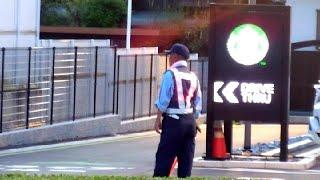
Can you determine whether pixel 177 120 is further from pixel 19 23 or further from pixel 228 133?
pixel 19 23

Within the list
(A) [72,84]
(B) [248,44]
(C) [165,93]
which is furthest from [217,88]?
(A) [72,84]

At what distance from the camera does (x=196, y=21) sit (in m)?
36.7

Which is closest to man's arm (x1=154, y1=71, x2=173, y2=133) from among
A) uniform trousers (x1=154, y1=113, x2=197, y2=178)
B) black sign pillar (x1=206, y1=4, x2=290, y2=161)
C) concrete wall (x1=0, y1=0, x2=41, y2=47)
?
uniform trousers (x1=154, y1=113, x2=197, y2=178)

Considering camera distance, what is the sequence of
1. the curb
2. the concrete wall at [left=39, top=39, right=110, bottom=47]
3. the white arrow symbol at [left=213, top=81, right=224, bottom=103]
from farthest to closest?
the concrete wall at [left=39, top=39, right=110, bottom=47] < the white arrow symbol at [left=213, top=81, right=224, bottom=103] < the curb

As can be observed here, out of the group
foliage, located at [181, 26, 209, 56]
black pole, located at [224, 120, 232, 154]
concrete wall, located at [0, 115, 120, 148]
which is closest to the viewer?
black pole, located at [224, 120, 232, 154]

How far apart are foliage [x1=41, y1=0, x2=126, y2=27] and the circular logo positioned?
2385 cm

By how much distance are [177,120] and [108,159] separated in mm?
6629

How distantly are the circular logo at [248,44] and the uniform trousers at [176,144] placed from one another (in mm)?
4954

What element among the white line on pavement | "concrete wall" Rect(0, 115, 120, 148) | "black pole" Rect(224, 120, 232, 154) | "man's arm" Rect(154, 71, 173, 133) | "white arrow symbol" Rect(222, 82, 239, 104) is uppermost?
"man's arm" Rect(154, 71, 173, 133)

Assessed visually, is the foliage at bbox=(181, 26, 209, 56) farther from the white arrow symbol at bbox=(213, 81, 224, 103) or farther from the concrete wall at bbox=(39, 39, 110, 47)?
the white arrow symbol at bbox=(213, 81, 224, 103)

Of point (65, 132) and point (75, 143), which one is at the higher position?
point (65, 132)

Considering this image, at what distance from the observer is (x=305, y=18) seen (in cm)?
3189

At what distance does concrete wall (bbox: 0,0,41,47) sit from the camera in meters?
21.8

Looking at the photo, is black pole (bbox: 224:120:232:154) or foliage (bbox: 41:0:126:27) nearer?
black pole (bbox: 224:120:232:154)
